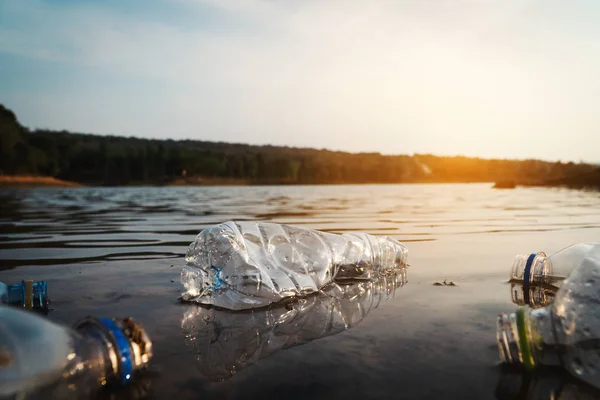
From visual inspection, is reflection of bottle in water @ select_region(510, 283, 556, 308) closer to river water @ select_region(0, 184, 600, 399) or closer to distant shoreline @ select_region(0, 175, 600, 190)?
river water @ select_region(0, 184, 600, 399)

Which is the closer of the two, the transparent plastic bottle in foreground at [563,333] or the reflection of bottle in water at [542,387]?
the reflection of bottle in water at [542,387]

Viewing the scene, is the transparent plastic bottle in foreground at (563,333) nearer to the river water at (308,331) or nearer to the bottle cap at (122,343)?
the river water at (308,331)

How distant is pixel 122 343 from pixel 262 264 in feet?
5.66

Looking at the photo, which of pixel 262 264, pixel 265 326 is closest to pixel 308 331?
pixel 265 326

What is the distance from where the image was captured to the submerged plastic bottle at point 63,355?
1265 mm

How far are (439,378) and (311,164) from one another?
6121 centimetres

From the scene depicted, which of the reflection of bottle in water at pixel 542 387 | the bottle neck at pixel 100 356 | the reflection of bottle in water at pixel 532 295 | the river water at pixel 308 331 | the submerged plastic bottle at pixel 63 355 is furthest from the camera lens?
the reflection of bottle in water at pixel 532 295

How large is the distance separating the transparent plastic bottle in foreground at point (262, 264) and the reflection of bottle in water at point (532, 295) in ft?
3.49

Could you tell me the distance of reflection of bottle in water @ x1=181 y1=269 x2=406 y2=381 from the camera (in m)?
1.98

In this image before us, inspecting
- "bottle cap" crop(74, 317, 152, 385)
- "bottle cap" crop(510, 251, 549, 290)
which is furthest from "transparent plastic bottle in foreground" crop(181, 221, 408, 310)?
"bottle cap" crop(74, 317, 152, 385)

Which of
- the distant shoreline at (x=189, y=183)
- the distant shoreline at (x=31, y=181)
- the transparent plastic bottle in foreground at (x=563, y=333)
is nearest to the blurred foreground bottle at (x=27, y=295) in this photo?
the transparent plastic bottle in foreground at (x=563, y=333)

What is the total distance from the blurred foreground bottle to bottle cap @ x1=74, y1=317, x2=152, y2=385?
1230mm

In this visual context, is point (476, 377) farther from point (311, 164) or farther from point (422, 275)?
point (311, 164)

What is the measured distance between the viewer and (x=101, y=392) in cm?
155
